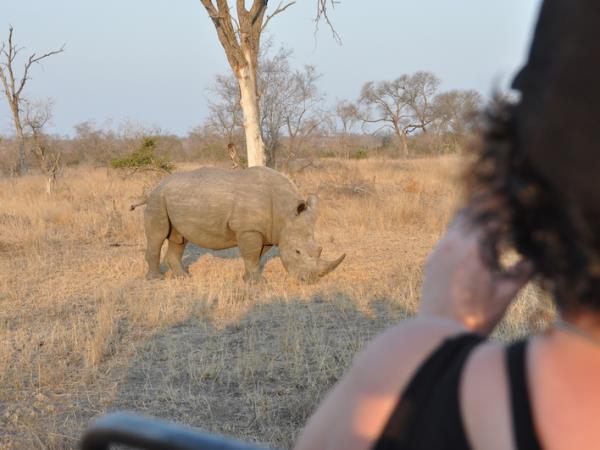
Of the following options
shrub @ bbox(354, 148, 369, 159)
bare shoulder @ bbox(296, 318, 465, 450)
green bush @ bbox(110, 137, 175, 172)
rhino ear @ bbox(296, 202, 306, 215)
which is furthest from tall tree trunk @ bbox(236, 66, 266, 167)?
shrub @ bbox(354, 148, 369, 159)

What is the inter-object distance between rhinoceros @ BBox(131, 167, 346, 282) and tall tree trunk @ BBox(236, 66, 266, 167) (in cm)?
247

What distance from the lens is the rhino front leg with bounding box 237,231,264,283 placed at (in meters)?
7.60

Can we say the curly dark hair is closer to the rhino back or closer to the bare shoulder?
the bare shoulder

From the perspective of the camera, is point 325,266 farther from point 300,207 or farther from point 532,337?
point 532,337

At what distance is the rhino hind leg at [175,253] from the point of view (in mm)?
8430

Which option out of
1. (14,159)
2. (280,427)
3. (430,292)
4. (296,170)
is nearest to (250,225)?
(280,427)

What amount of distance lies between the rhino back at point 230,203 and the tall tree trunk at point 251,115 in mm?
2508

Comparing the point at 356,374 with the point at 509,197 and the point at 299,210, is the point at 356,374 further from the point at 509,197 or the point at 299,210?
the point at 299,210

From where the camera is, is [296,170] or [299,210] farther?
[296,170]

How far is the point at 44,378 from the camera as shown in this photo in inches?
180

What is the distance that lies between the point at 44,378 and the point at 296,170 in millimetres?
15335

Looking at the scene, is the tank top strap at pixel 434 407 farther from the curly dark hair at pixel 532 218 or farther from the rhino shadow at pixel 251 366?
the rhino shadow at pixel 251 366

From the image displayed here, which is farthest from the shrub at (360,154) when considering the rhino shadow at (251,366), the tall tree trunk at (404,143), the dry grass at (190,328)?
the rhino shadow at (251,366)

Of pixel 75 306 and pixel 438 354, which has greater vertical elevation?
→ pixel 438 354
